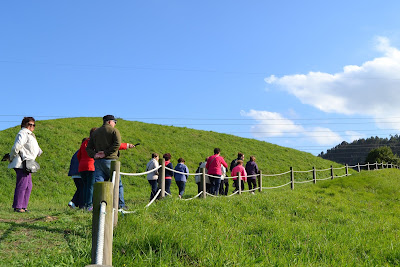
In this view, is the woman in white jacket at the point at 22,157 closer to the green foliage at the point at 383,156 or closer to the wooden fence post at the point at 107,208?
the wooden fence post at the point at 107,208

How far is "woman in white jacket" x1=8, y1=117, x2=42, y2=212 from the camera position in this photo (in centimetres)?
817

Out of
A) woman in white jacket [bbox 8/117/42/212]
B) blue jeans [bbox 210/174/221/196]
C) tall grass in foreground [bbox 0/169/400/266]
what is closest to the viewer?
tall grass in foreground [bbox 0/169/400/266]

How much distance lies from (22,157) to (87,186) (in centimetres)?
156

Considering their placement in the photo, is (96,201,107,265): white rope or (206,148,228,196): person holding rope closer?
(96,201,107,265): white rope

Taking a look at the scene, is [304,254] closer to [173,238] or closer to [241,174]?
[173,238]

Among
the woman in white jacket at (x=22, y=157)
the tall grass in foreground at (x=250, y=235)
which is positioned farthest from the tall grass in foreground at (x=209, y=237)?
the woman in white jacket at (x=22, y=157)

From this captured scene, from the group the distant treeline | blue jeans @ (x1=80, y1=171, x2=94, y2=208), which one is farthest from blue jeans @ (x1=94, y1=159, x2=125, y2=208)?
the distant treeline

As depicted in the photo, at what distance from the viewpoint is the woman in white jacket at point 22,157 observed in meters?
8.17

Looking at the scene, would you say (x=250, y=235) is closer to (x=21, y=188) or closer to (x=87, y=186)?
(x=87, y=186)

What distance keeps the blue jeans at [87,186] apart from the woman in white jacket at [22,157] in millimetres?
1216

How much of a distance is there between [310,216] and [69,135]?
1903 cm

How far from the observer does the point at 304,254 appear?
605 centimetres

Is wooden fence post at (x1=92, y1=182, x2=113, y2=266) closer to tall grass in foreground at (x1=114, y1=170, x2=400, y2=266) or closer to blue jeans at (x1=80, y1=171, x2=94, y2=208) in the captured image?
tall grass in foreground at (x1=114, y1=170, x2=400, y2=266)

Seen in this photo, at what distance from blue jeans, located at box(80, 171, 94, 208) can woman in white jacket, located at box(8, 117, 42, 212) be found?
47.9 inches
